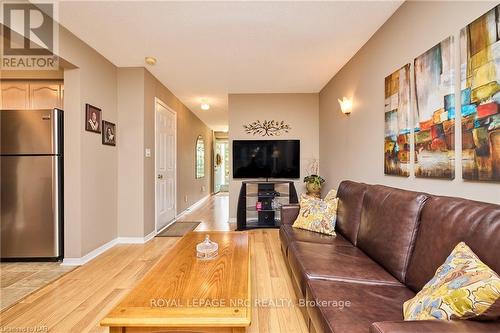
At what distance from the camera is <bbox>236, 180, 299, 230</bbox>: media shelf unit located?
4455 mm

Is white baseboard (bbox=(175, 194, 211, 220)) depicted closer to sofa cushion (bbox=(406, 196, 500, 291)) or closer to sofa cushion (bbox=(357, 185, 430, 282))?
sofa cushion (bbox=(357, 185, 430, 282))

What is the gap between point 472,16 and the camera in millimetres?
1468

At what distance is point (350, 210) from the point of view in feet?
7.75

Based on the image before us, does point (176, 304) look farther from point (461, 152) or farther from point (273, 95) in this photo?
point (273, 95)

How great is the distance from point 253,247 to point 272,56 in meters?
2.47

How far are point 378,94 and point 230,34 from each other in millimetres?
1647

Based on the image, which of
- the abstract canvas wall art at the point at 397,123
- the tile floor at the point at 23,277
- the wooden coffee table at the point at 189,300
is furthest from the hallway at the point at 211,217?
the abstract canvas wall art at the point at 397,123

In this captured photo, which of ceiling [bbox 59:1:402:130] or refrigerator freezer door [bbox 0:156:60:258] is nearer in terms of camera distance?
ceiling [bbox 59:1:402:130]

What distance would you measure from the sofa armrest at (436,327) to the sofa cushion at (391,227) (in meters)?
0.66

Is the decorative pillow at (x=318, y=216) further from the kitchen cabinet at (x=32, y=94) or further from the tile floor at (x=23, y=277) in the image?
the kitchen cabinet at (x=32, y=94)

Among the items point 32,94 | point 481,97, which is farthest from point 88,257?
point 481,97

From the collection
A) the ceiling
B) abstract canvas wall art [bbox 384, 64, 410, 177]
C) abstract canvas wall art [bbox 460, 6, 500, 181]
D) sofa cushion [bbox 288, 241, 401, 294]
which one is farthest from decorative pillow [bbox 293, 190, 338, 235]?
the ceiling

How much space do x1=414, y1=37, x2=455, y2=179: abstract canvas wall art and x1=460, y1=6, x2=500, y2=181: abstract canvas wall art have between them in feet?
0.35

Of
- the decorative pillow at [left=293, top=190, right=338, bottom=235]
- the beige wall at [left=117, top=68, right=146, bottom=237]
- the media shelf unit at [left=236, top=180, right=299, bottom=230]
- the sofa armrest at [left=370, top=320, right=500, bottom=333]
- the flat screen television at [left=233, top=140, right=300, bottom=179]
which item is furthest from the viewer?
the flat screen television at [left=233, top=140, right=300, bottom=179]
